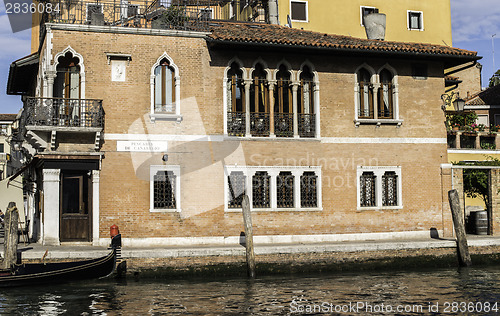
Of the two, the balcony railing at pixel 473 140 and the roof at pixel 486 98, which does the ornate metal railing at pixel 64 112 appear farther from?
the roof at pixel 486 98

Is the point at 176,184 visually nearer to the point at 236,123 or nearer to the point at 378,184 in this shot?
the point at 236,123

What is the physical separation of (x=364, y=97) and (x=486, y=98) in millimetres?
22180

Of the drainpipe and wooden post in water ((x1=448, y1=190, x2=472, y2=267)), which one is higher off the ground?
the drainpipe

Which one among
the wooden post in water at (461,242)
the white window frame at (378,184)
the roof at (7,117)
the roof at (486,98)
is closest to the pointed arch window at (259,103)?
the white window frame at (378,184)

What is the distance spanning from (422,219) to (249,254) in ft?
23.0

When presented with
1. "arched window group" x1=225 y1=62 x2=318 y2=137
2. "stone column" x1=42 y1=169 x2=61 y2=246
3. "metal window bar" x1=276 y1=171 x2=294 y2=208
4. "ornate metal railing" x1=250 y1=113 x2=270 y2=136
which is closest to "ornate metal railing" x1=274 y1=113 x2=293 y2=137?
"arched window group" x1=225 y1=62 x2=318 y2=137

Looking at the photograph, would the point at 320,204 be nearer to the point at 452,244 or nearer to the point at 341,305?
the point at 452,244

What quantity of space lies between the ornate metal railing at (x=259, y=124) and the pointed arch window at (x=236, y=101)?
0.96ft

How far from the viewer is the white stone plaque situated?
19.0 m

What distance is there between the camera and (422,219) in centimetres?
2119

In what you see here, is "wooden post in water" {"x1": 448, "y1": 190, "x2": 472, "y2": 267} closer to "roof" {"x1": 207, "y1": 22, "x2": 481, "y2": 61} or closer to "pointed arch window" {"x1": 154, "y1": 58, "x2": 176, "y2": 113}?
"roof" {"x1": 207, "y1": 22, "x2": 481, "y2": 61}


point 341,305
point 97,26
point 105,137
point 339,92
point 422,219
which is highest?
point 97,26

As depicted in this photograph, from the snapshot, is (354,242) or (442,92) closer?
(354,242)

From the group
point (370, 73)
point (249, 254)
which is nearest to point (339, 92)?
point (370, 73)
